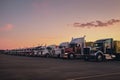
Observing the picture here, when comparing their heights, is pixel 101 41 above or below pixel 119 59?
above

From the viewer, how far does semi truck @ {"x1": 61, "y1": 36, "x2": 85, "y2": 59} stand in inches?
1330

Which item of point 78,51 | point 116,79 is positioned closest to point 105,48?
point 78,51

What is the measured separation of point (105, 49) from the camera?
98.2 feet

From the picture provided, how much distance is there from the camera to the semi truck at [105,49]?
2929 centimetres

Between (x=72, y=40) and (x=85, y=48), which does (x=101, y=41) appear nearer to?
(x=85, y=48)

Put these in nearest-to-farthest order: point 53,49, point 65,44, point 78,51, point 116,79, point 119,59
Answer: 1. point 116,79
2. point 119,59
3. point 78,51
4. point 65,44
5. point 53,49

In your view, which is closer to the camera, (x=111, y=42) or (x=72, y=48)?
(x=111, y=42)

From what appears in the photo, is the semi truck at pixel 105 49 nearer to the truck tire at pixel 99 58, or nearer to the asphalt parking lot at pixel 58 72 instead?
the truck tire at pixel 99 58

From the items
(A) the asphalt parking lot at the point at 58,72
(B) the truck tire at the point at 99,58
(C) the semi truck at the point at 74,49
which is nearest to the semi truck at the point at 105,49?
(B) the truck tire at the point at 99,58

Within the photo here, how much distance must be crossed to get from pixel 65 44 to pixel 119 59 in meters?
9.54

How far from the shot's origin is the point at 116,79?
11.6 metres

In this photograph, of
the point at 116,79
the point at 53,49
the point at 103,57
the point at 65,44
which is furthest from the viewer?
the point at 53,49

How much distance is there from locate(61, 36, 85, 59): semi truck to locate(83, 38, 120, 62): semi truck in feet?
9.05

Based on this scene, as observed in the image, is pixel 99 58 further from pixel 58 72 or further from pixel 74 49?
pixel 58 72
